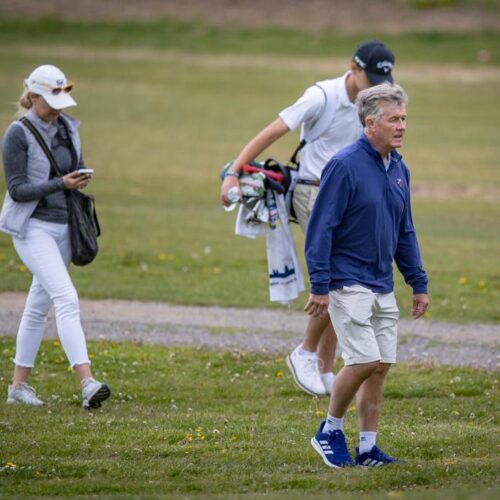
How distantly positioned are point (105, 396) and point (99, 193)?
13330 mm

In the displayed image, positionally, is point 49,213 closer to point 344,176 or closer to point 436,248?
point 344,176

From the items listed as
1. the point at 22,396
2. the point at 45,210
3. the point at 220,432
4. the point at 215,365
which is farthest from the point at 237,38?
the point at 220,432

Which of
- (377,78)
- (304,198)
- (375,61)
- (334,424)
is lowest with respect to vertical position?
(334,424)

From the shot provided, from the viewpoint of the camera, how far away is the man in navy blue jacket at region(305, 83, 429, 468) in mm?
6547

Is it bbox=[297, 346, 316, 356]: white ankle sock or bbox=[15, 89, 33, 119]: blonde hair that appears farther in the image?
bbox=[297, 346, 316, 356]: white ankle sock

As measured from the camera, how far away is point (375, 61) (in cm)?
841

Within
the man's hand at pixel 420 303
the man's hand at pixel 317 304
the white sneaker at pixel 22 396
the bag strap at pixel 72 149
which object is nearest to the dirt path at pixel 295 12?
the bag strap at pixel 72 149

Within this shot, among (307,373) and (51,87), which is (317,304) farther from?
(51,87)

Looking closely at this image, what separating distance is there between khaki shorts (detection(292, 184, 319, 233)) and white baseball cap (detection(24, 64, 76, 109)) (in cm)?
176

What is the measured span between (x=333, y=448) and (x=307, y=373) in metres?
2.17

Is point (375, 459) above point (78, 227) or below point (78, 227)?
below

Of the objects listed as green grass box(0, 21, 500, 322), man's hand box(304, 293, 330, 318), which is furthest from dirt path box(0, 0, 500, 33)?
man's hand box(304, 293, 330, 318)

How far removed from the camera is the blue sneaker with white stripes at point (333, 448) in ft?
22.1

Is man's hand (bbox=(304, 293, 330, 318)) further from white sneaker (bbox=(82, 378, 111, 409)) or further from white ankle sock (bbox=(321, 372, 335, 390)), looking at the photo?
white ankle sock (bbox=(321, 372, 335, 390))
